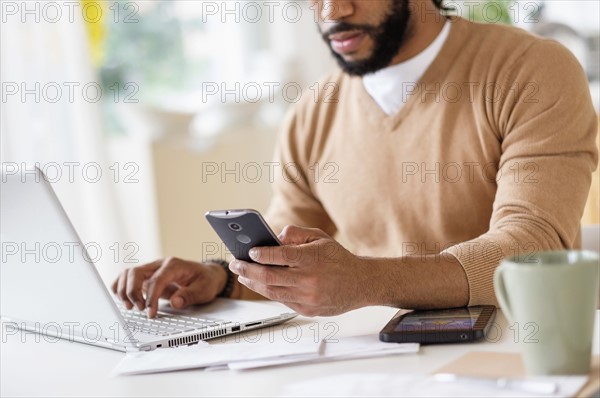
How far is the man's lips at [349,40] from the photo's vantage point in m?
1.77

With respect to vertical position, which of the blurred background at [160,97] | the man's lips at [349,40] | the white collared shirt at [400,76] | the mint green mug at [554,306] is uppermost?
the man's lips at [349,40]

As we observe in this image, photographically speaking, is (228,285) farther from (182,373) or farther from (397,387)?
(397,387)

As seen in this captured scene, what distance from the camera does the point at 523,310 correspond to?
0.91 meters

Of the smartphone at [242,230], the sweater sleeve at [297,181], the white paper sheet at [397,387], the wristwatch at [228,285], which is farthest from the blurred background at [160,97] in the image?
the white paper sheet at [397,387]

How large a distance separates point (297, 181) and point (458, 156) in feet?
1.19

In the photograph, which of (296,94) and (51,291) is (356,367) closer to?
(51,291)

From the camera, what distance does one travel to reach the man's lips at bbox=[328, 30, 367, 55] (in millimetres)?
1774

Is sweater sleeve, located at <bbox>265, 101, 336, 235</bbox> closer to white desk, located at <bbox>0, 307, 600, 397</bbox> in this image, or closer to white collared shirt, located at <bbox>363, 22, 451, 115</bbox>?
white collared shirt, located at <bbox>363, 22, 451, 115</bbox>

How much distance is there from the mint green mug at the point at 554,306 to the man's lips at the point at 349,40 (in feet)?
3.03

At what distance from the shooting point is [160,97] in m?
3.92

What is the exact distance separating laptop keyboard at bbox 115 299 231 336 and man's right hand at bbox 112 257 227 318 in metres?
0.03

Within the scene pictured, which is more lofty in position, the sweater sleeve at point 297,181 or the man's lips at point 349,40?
the man's lips at point 349,40

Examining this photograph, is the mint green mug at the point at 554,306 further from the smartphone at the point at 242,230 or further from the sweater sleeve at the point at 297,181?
the sweater sleeve at the point at 297,181

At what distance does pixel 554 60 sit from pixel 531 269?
2.64 feet
